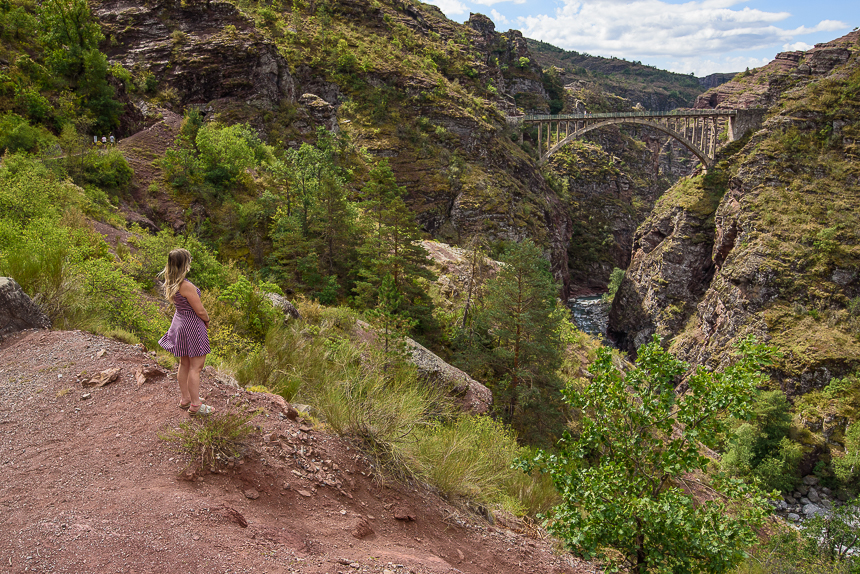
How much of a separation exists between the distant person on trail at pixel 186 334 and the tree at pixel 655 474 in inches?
149

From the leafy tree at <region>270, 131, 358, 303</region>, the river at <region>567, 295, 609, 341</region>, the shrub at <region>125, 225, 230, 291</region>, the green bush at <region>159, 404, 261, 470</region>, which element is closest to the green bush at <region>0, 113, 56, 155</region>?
the shrub at <region>125, 225, 230, 291</region>

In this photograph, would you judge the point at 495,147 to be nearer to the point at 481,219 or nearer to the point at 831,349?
the point at 481,219

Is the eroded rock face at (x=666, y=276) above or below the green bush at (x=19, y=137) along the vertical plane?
below

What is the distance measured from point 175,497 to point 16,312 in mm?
4400

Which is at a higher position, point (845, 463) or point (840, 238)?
point (840, 238)

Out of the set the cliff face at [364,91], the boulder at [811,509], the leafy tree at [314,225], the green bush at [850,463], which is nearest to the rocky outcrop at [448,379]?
the leafy tree at [314,225]

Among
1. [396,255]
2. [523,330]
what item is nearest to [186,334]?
[523,330]

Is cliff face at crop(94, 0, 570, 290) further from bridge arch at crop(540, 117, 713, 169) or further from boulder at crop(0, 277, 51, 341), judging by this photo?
boulder at crop(0, 277, 51, 341)

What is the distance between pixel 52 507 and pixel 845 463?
1348 inches

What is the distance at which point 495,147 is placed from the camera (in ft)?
145

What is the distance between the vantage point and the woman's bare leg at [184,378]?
14.7 ft

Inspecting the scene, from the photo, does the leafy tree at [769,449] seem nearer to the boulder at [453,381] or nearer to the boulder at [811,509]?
the boulder at [811,509]

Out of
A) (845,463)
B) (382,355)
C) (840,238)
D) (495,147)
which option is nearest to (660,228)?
(840,238)

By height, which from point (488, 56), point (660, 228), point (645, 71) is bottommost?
point (660, 228)
